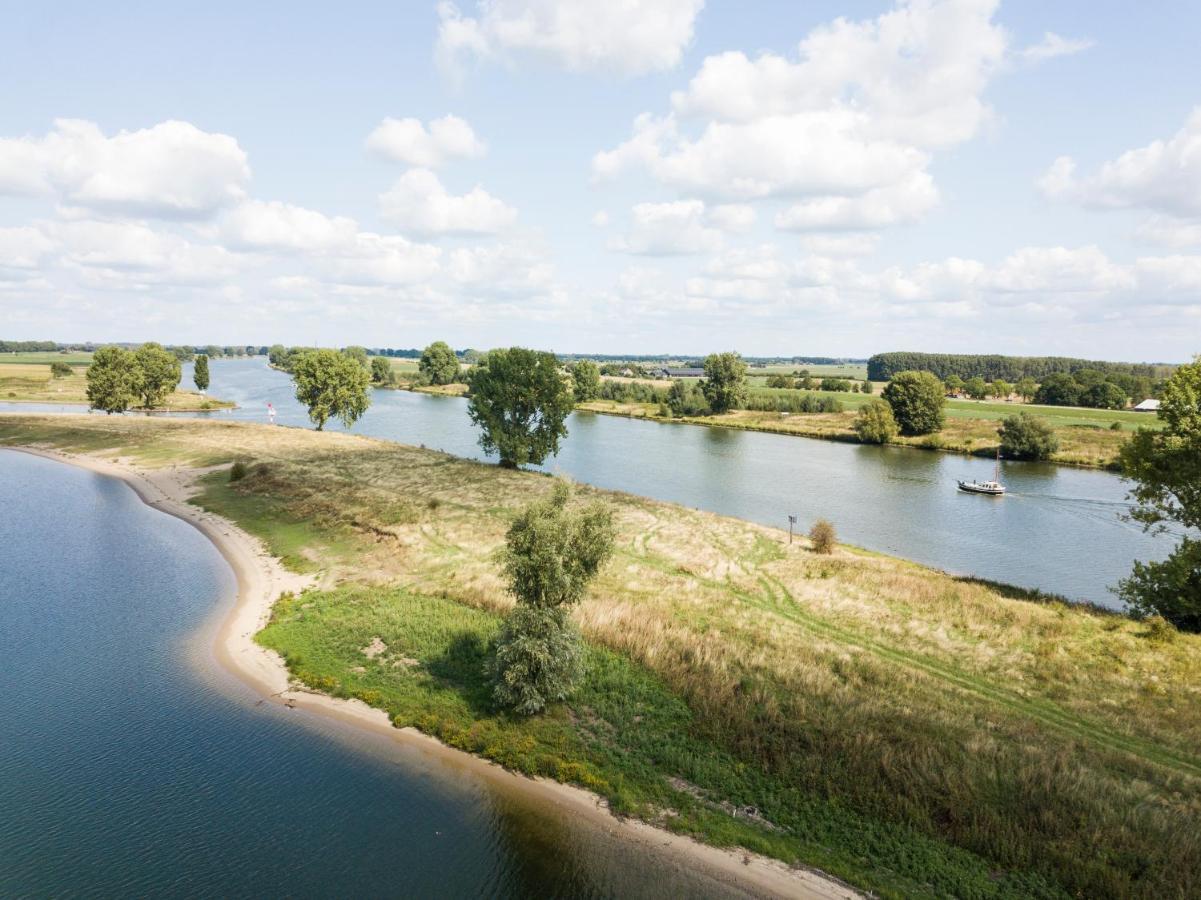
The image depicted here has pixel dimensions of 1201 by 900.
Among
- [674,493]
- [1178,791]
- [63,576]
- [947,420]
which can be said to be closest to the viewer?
[1178,791]

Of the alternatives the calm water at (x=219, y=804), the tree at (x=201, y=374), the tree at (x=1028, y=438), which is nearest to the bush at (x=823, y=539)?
the calm water at (x=219, y=804)

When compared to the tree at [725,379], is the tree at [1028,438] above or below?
below

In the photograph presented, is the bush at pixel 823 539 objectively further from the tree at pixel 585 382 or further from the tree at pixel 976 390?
the tree at pixel 976 390

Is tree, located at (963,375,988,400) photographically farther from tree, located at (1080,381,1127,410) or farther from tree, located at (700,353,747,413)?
tree, located at (700,353,747,413)

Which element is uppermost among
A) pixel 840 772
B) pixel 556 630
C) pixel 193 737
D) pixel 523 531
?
pixel 523 531

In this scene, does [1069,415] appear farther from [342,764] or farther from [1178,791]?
[342,764]

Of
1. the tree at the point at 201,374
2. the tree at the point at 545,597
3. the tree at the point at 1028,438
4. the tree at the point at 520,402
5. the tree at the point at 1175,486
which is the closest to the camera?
the tree at the point at 545,597

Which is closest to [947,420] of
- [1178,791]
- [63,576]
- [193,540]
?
[1178,791]

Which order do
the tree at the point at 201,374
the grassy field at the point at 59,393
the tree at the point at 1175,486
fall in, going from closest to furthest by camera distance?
1. the tree at the point at 1175,486
2. the grassy field at the point at 59,393
3. the tree at the point at 201,374
